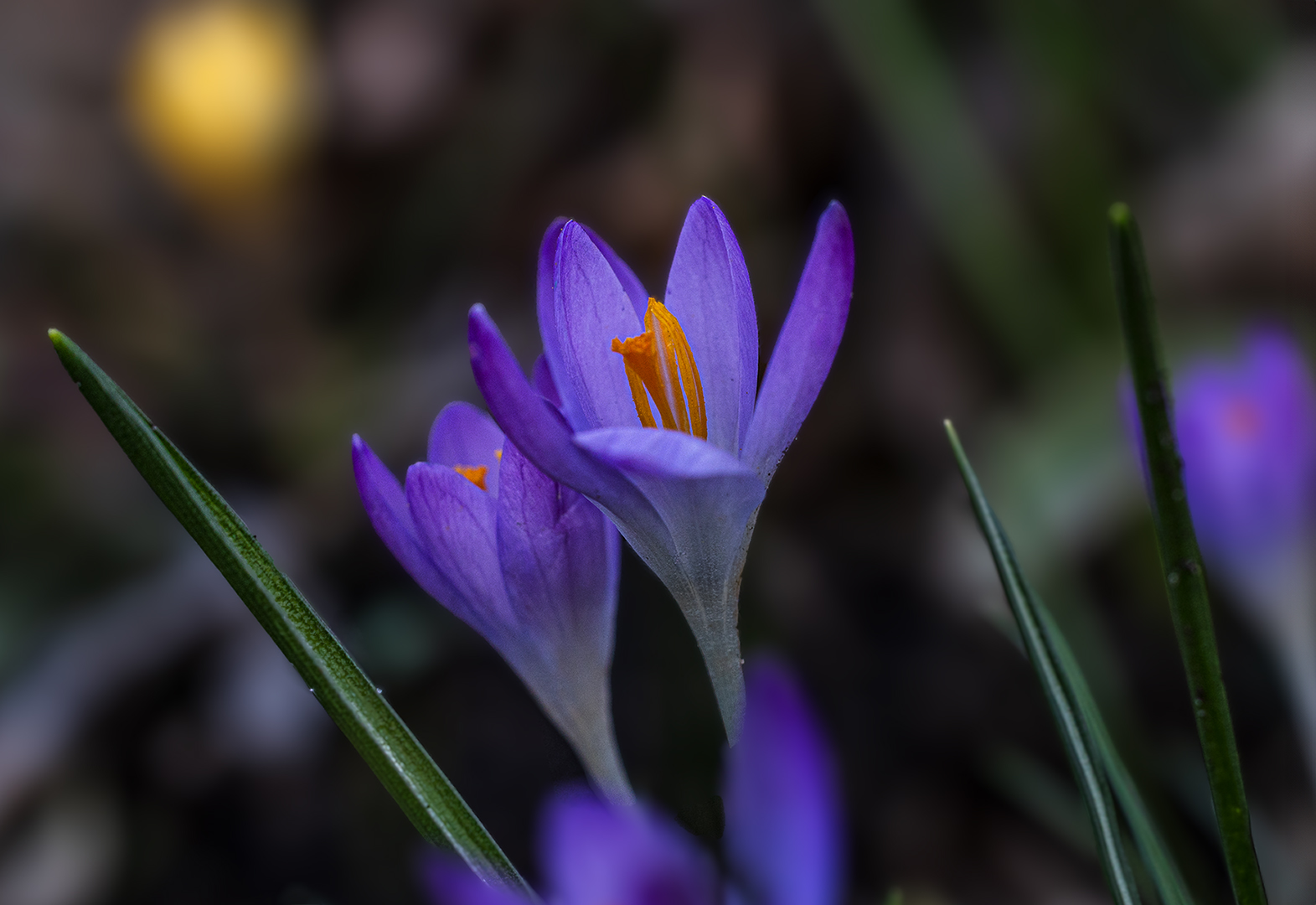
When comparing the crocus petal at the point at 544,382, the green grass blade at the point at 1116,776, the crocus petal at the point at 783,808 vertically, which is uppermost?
the crocus petal at the point at 544,382

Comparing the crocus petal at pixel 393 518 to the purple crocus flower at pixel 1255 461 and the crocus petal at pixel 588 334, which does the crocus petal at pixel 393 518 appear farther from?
the purple crocus flower at pixel 1255 461

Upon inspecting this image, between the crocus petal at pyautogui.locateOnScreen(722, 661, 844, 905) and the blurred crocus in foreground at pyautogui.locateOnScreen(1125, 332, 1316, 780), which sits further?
the blurred crocus in foreground at pyautogui.locateOnScreen(1125, 332, 1316, 780)

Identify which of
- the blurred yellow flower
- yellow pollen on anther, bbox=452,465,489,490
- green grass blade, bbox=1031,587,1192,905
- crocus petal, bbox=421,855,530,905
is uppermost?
the blurred yellow flower

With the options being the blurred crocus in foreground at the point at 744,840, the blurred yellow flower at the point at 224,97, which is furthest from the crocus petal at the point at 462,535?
the blurred yellow flower at the point at 224,97

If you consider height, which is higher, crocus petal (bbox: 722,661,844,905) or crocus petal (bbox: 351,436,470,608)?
crocus petal (bbox: 351,436,470,608)

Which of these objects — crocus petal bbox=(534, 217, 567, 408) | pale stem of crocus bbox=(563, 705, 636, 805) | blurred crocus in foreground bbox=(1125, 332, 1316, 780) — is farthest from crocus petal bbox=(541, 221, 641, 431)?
blurred crocus in foreground bbox=(1125, 332, 1316, 780)

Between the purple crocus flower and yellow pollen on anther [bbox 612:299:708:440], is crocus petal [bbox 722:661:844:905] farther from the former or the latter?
the purple crocus flower

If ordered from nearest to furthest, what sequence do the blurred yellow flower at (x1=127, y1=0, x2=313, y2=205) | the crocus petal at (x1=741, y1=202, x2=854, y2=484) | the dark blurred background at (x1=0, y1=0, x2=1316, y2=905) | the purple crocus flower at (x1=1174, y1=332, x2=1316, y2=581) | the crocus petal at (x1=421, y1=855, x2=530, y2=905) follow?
the crocus petal at (x1=421, y1=855, x2=530, y2=905), the crocus petal at (x1=741, y1=202, x2=854, y2=484), the purple crocus flower at (x1=1174, y1=332, x2=1316, y2=581), the dark blurred background at (x1=0, y1=0, x2=1316, y2=905), the blurred yellow flower at (x1=127, y1=0, x2=313, y2=205)

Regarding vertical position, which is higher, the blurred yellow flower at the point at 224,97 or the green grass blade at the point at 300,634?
the blurred yellow flower at the point at 224,97
